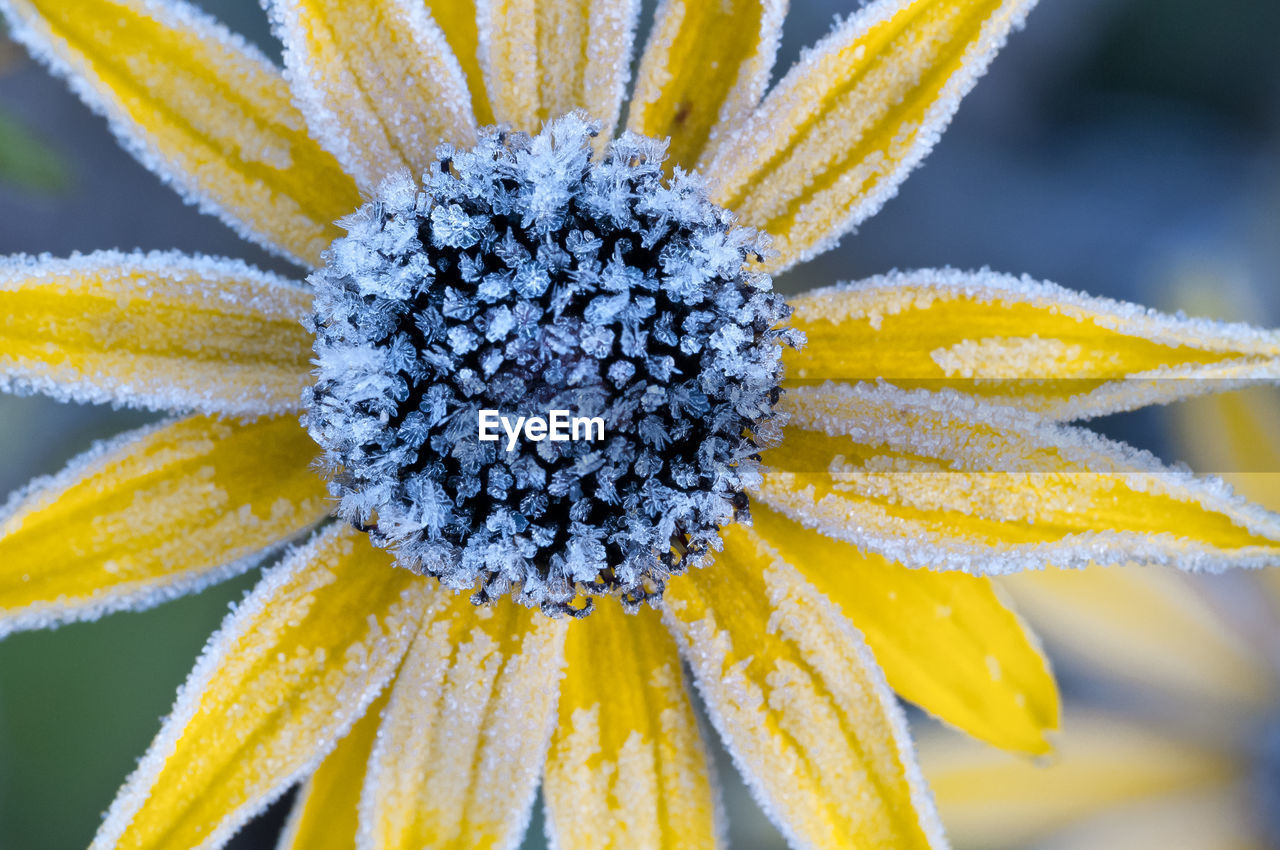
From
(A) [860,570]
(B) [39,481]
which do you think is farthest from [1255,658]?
(B) [39,481]

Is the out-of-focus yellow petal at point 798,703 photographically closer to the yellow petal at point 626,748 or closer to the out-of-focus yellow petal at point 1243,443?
the yellow petal at point 626,748

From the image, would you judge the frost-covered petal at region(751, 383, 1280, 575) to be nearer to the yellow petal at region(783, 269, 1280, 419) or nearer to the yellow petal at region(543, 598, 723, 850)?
the yellow petal at region(783, 269, 1280, 419)

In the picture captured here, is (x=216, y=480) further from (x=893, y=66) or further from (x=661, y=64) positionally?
(x=893, y=66)

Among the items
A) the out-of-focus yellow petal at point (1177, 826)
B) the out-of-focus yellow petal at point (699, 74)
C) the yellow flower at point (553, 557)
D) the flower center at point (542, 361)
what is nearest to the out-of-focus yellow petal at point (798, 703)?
the yellow flower at point (553, 557)

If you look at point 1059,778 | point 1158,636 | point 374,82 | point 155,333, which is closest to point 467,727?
point 155,333

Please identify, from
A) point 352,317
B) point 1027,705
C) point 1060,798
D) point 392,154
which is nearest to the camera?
point 352,317

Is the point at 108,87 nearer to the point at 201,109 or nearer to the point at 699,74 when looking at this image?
the point at 201,109

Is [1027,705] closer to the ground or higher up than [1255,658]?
closer to the ground

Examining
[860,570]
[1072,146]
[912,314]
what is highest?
[1072,146]
